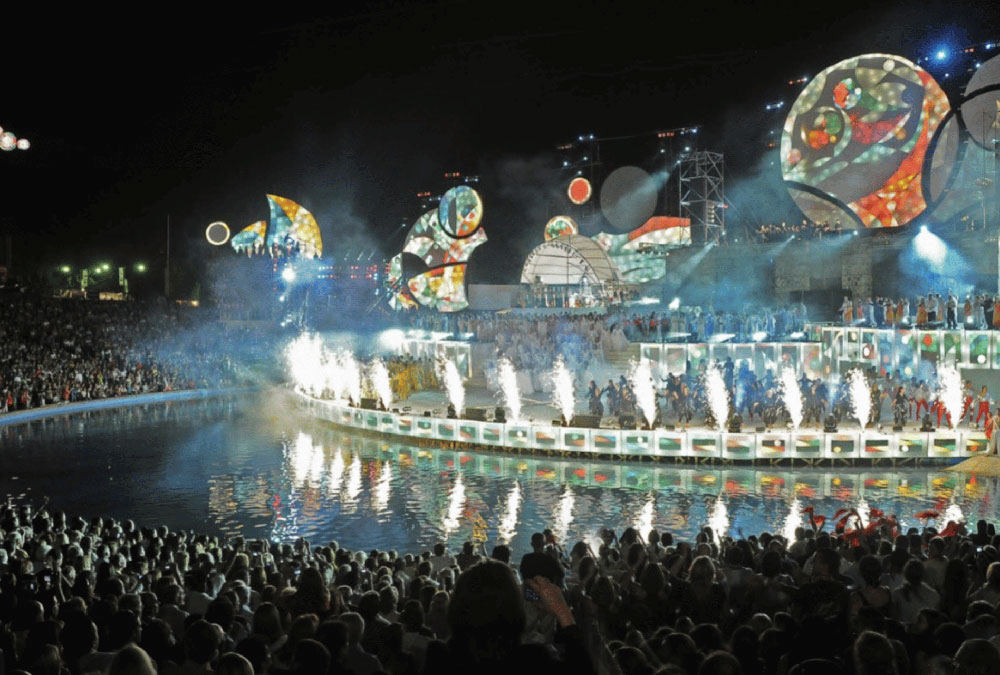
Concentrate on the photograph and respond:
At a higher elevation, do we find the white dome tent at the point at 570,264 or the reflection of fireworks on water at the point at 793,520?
the white dome tent at the point at 570,264

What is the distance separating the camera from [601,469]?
895 inches

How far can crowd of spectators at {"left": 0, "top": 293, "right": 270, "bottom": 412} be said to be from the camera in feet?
115

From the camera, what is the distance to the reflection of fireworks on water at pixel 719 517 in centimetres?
1670

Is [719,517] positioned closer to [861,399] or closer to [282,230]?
[861,399]

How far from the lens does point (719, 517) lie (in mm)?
17641

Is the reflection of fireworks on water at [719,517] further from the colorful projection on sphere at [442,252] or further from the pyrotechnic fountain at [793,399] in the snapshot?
the colorful projection on sphere at [442,252]

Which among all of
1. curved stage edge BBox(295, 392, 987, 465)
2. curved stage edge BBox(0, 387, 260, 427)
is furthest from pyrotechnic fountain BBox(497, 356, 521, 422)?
curved stage edge BBox(0, 387, 260, 427)

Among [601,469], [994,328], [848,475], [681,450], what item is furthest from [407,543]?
[994,328]

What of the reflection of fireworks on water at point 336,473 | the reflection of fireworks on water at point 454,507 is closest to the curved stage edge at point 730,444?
the reflection of fireworks on water at point 454,507

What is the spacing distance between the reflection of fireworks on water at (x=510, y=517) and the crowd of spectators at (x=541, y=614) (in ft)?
20.6

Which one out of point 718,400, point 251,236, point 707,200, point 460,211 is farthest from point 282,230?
point 718,400

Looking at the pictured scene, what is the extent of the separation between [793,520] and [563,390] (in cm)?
1180

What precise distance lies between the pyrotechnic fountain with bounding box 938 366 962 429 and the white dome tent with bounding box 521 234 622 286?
31248 millimetres

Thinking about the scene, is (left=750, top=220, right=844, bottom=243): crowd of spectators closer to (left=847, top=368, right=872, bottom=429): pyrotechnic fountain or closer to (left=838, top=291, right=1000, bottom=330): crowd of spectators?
(left=838, top=291, right=1000, bottom=330): crowd of spectators
